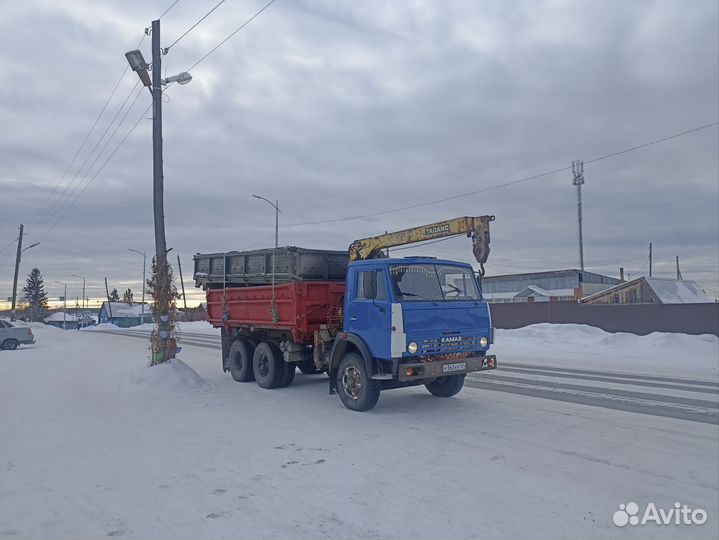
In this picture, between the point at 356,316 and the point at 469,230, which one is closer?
the point at 356,316

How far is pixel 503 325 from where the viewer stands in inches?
1190

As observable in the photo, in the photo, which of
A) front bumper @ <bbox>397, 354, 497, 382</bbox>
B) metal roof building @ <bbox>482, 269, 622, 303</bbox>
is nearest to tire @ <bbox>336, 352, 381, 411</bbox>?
front bumper @ <bbox>397, 354, 497, 382</bbox>

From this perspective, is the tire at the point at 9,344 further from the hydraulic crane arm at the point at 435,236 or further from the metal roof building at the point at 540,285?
the metal roof building at the point at 540,285

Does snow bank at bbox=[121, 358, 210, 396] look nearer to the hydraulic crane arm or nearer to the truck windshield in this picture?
the hydraulic crane arm

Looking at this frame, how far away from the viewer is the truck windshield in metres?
9.08

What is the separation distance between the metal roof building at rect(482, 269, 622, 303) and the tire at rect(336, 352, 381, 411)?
43.5 meters

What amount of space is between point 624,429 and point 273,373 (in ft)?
22.2

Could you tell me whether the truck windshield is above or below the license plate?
above

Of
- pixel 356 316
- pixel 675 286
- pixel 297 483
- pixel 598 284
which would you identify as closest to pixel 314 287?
pixel 356 316

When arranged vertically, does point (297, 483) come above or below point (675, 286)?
below

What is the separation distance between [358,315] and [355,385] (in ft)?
3.79

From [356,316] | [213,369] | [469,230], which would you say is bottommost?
[213,369]

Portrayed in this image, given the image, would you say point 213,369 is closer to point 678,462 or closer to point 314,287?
point 314,287

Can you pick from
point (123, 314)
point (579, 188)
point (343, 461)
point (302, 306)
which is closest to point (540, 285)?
point (579, 188)
